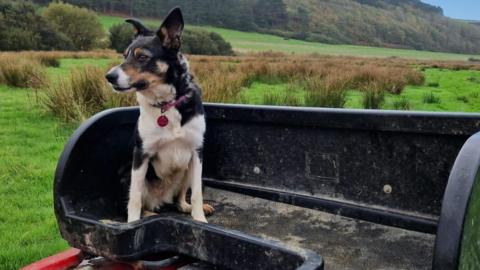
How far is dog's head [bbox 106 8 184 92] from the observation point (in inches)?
109

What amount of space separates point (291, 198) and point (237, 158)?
0.46 metres

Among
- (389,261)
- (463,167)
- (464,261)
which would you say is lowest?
(389,261)

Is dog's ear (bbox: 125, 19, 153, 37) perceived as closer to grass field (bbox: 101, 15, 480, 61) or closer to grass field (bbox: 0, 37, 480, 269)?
grass field (bbox: 0, 37, 480, 269)

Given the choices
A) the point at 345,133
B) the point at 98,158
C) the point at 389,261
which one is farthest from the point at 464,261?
the point at 98,158

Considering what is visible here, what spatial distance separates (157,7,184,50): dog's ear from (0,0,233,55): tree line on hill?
2940 cm

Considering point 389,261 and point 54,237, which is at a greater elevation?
point 389,261

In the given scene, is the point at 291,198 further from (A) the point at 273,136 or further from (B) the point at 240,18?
(B) the point at 240,18

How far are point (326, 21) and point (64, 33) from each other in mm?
64248

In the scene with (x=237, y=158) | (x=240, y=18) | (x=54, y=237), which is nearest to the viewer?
(x=237, y=158)

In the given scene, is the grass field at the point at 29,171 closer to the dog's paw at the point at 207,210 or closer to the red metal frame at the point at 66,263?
the red metal frame at the point at 66,263

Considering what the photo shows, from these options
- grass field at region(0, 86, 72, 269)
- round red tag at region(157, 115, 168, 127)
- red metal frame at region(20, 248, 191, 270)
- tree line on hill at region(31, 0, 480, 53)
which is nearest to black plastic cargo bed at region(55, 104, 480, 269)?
red metal frame at region(20, 248, 191, 270)

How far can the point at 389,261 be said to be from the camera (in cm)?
238

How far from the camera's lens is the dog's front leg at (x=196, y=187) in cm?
286

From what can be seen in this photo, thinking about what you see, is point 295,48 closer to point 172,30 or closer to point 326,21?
point 326,21
